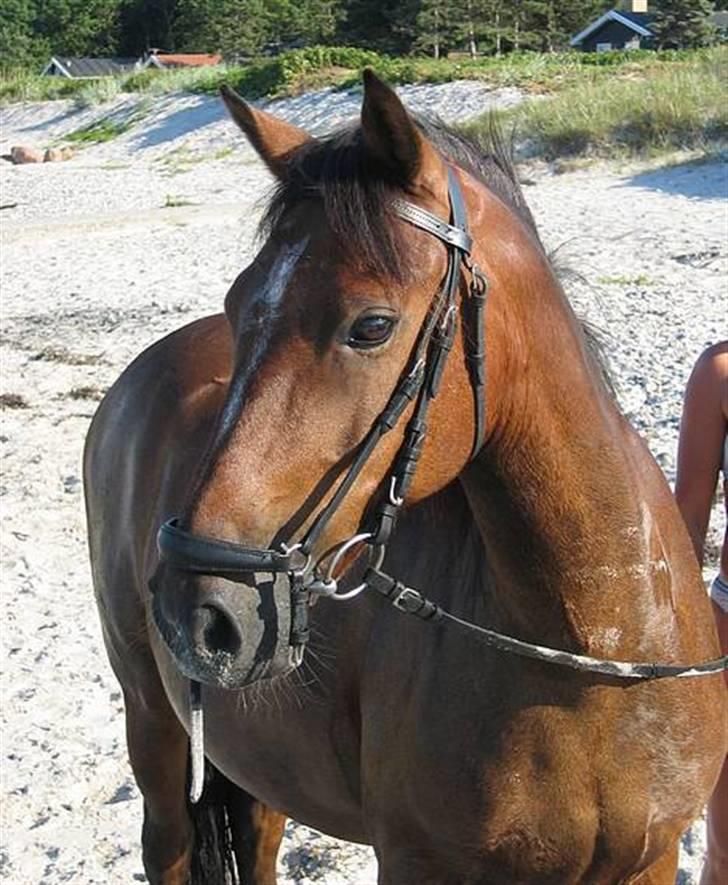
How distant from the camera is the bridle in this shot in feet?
5.67

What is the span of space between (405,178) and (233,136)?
24.2 m

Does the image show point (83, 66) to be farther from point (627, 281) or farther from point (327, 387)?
point (327, 387)

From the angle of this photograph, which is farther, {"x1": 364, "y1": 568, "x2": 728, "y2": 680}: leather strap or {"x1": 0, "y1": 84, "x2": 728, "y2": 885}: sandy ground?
{"x1": 0, "y1": 84, "x2": 728, "y2": 885}: sandy ground

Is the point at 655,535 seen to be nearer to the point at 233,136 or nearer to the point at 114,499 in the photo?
the point at 114,499

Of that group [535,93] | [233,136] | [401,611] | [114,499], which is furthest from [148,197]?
[401,611]

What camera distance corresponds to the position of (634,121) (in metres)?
17.4

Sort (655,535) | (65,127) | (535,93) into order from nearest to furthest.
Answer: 1. (655,535)
2. (535,93)
3. (65,127)

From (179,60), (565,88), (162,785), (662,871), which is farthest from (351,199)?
(179,60)

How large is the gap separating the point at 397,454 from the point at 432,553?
595 millimetres

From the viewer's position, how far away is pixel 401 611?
2.35 meters

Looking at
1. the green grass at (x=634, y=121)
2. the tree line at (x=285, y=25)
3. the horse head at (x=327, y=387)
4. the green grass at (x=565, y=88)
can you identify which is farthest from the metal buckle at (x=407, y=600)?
the tree line at (x=285, y=25)

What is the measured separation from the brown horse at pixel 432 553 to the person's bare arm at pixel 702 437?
1.21ft

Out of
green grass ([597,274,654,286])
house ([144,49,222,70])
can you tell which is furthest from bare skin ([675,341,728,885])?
house ([144,49,222,70])

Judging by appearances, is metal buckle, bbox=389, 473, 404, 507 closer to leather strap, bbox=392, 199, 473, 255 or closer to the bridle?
the bridle
